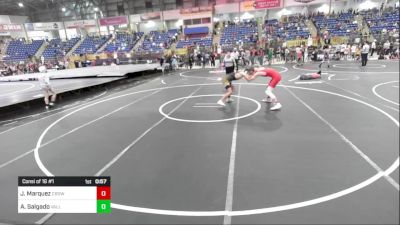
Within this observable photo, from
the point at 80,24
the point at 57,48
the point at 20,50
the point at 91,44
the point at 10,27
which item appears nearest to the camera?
the point at 20,50

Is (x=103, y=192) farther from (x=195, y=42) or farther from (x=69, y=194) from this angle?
(x=195, y=42)

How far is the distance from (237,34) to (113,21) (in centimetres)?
1961

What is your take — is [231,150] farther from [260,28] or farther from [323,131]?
[260,28]

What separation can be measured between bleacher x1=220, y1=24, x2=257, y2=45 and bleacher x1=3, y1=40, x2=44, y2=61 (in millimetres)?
24807

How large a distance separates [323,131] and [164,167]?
3266mm

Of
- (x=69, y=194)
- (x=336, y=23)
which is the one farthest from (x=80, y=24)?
(x=69, y=194)

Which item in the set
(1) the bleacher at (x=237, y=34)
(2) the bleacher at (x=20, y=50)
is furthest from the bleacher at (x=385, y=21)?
(2) the bleacher at (x=20, y=50)

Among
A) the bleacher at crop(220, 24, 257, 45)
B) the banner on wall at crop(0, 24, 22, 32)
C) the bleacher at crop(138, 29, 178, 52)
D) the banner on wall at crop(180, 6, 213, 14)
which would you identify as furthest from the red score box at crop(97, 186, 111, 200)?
the banner on wall at crop(0, 24, 22, 32)

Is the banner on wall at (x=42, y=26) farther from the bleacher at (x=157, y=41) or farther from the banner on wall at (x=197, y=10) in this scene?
the banner on wall at (x=197, y=10)

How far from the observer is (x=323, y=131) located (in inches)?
219

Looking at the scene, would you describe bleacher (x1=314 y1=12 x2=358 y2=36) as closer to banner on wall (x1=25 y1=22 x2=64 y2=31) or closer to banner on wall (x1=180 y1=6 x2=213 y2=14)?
banner on wall (x1=180 y1=6 x2=213 y2=14)

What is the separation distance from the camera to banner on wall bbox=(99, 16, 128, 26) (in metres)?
40.0

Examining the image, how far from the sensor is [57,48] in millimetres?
37562

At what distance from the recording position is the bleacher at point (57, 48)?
118ft
